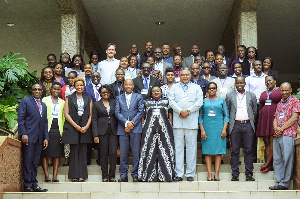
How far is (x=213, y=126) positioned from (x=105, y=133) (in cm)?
185

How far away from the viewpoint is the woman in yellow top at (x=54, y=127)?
7992mm

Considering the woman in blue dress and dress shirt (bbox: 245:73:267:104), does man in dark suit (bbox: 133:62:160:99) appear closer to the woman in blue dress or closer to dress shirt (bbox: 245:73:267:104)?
the woman in blue dress

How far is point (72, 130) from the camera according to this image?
8016 millimetres

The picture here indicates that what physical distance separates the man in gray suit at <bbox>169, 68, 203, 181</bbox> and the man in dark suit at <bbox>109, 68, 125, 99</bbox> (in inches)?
44.5

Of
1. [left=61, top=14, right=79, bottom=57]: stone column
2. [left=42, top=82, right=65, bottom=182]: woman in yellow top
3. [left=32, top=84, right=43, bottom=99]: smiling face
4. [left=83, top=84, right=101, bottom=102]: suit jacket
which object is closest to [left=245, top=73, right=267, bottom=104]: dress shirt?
[left=83, top=84, right=101, bottom=102]: suit jacket

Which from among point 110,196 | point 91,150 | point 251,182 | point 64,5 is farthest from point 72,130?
point 64,5

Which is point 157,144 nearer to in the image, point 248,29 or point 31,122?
point 31,122

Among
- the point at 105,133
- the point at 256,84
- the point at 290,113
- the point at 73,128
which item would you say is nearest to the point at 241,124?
the point at 290,113

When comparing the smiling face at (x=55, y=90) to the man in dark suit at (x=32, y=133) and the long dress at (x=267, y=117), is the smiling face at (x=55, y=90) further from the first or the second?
the long dress at (x=267, y=117)

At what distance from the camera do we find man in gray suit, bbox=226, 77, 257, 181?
8.02 meters

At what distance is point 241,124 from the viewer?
8.18 meters

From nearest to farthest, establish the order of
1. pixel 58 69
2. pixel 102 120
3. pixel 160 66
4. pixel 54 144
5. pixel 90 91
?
pixel 54 144, pixel 102 120, pixel 90 91, pixel 58 69, pixel 160 66

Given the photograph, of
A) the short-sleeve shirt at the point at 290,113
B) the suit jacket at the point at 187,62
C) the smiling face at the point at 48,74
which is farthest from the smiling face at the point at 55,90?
the short-sleeve shirt at the point at 290,113

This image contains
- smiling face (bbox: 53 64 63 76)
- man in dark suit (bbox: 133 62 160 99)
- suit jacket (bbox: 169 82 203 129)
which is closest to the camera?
suit jacket (bbox: 169 82 203 129)
